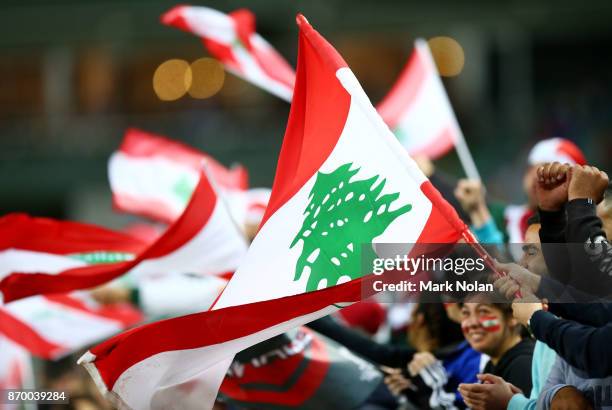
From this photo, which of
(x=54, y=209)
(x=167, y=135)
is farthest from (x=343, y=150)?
(x=54, y=209)

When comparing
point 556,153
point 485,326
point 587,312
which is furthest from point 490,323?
point 556,153

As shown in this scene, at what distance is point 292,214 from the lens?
4273mm

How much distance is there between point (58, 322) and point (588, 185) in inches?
151

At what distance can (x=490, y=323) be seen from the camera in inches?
175

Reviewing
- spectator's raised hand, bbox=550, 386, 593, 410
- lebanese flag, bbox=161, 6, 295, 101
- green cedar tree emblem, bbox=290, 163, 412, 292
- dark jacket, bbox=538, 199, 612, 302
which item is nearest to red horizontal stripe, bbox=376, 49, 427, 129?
lebanese flag, bbox=161, 6, 295, 101

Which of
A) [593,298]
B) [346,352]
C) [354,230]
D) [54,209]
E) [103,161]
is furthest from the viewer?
[54,209]

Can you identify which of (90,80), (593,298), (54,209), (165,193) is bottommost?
(593,298)

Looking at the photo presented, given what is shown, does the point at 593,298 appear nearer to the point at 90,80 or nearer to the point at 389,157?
the point at 389,157

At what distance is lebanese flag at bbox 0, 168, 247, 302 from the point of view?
5.38 metres

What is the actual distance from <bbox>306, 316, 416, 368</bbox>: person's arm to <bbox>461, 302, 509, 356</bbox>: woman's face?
71 cm

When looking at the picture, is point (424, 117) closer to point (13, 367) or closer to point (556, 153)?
point (556, 153)

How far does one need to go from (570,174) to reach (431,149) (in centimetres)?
384

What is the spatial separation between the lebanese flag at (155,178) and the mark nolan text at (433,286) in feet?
11.7

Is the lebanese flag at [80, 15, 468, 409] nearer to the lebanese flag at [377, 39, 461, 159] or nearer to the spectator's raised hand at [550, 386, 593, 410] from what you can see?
the spectator's raised hand at [550, 386, 593, 410]
